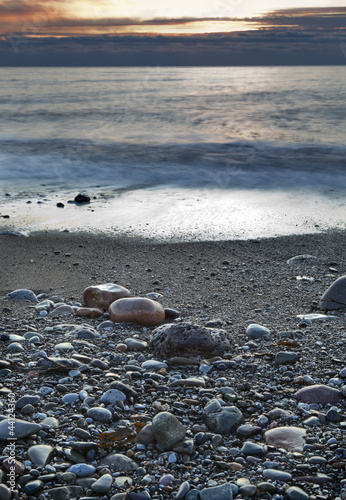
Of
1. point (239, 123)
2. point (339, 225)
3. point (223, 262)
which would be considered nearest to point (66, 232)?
point (223, 262)

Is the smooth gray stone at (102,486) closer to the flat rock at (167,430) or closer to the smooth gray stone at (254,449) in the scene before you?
the flat rock at (167,430)

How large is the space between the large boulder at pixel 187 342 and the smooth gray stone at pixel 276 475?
3.87ft

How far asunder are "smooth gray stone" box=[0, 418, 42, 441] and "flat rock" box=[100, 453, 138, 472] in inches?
15.4

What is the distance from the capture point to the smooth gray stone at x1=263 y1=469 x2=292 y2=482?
208 centimetres

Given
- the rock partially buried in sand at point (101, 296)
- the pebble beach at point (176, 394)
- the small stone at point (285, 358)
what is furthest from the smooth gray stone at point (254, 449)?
the rock partially buried in sand at point (101, 296)

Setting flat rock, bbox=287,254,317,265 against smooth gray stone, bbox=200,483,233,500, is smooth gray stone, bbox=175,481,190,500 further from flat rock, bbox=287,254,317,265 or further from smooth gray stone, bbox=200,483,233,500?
flat rock, bbox=287,254,317,265

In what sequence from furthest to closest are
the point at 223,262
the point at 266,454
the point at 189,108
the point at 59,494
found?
the point at 189,108 < the point at 223,262 < the point at 266,454 < the point at 59,494

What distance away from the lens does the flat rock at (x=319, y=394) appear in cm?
269

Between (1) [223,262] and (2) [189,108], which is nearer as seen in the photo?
(1) [223,262]

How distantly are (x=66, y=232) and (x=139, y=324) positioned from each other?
3644mm

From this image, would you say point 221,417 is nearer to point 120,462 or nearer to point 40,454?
point 120,462

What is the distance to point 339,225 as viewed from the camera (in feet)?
24.8

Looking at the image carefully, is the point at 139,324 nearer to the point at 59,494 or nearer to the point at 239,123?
the point at 59,494

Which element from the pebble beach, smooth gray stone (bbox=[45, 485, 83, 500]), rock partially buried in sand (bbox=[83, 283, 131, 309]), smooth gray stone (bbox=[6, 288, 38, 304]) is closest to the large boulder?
the pebble beach
